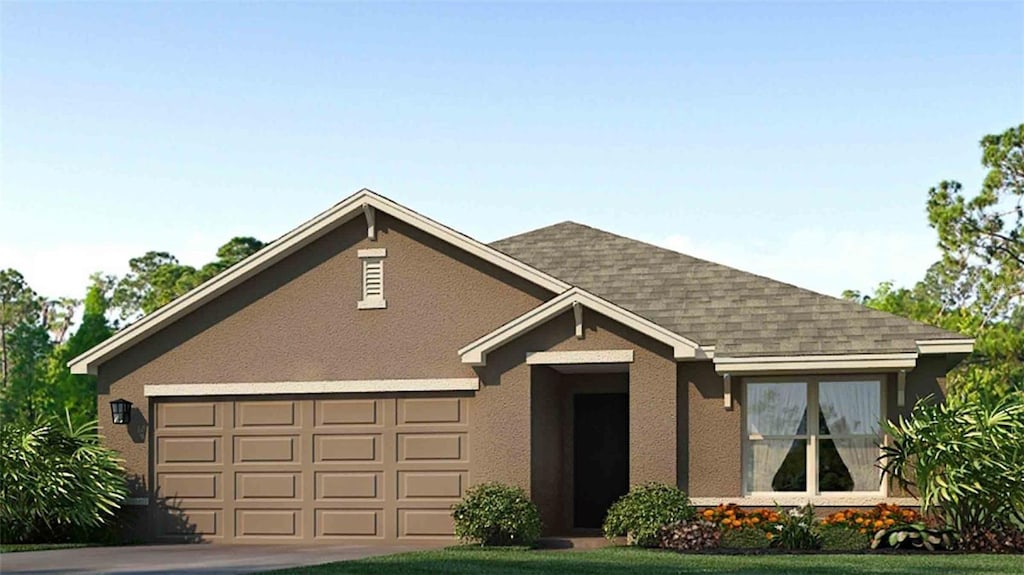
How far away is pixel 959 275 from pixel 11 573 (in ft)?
90.0

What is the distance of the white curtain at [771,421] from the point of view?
2206 centimetres

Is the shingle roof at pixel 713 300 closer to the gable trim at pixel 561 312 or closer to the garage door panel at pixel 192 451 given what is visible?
the gable trim at pixel 561 312

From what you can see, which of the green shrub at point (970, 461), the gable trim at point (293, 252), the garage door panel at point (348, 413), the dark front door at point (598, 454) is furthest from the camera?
the dark front door at point (598, 454)

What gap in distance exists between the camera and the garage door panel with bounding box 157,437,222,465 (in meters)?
23.4

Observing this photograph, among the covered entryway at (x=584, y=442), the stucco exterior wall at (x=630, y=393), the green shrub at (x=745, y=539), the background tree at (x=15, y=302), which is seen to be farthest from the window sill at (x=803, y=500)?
the background tree at (x=15, y=302)

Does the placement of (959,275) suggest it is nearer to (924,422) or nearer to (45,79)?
(924,422)

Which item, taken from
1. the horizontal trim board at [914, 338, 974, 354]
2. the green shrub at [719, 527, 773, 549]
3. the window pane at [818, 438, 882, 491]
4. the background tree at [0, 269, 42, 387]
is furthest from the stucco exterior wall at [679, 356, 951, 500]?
the background tree at [0, 269, 42, 387]

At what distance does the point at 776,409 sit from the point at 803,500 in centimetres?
140

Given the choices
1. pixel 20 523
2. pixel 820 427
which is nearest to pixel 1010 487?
pixel 820 427

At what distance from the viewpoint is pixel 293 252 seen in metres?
23.5

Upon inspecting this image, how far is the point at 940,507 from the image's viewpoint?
2019 cm

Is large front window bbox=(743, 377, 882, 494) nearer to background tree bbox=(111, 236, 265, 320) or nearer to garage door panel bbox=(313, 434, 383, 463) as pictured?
garage door panel bbox=(313, 434, 383, 463)

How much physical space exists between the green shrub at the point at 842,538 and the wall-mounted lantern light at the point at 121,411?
10.8 meters

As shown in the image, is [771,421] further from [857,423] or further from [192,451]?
[192,451]
